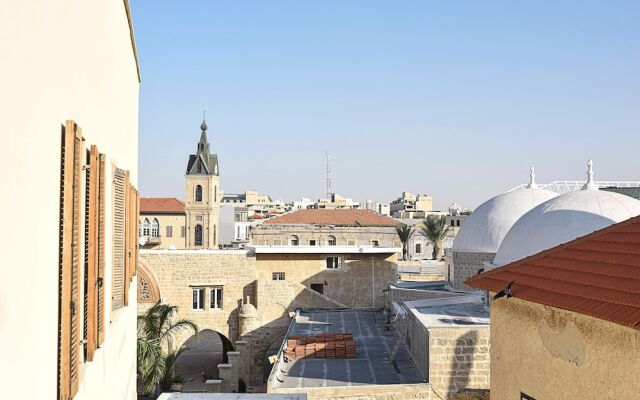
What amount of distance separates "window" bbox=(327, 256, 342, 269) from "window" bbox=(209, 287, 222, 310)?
174 inches

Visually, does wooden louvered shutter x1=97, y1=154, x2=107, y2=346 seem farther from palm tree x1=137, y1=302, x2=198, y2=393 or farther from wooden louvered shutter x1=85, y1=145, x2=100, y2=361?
palm tree x1=137, y1=302, x2=198, y2=393

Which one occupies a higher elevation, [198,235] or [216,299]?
[198,235]

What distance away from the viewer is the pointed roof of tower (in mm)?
60062

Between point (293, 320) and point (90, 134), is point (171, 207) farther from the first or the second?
point (90, 134)

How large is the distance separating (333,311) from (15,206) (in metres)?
22.3

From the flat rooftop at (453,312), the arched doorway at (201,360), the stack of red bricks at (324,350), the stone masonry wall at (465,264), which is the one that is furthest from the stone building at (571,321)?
the arched doorway at (201,360)

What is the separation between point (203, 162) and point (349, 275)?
37.0 metres

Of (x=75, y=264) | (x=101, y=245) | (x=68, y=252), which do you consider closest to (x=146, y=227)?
(x=101, y=245)

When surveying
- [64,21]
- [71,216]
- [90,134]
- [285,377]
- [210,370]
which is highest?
[64,21]

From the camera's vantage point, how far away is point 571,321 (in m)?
5.73

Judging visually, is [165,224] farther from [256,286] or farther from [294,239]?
[256,286]

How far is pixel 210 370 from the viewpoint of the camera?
83.6ft

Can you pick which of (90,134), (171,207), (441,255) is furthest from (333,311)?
(171,207)

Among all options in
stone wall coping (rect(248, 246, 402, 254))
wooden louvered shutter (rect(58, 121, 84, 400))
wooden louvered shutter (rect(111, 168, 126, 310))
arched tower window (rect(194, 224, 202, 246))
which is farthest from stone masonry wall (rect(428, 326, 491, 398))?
arched tower window (rect(194, 224, 202, 246))
